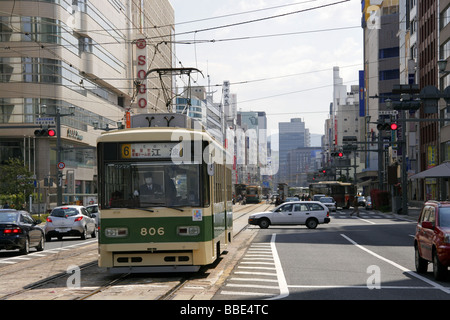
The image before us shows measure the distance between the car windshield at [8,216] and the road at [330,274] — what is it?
24.9ft

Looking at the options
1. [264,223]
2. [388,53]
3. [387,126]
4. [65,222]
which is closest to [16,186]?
[264,223]

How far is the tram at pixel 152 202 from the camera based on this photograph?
14.8 meters

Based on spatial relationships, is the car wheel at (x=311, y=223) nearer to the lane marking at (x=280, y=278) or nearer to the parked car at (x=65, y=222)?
the parked car at (x=65, y=222)

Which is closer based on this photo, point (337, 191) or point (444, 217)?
point (444, 217)

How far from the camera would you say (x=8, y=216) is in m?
23.2

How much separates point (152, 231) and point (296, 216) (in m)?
25.4

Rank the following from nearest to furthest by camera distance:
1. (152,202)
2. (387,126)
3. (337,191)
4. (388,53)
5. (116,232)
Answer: (116,232) → (152,202) → (387,126) → (337,191) → (388,53)

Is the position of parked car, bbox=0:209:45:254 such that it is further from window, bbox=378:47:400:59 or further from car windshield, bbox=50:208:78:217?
window, bbox=378:47:400:59

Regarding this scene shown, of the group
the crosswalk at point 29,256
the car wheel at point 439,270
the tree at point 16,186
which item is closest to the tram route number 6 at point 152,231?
the car wheel at point 439,270

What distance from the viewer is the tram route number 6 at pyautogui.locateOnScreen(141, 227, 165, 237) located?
1475cm

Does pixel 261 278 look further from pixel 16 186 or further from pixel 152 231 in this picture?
pixel 16 186
